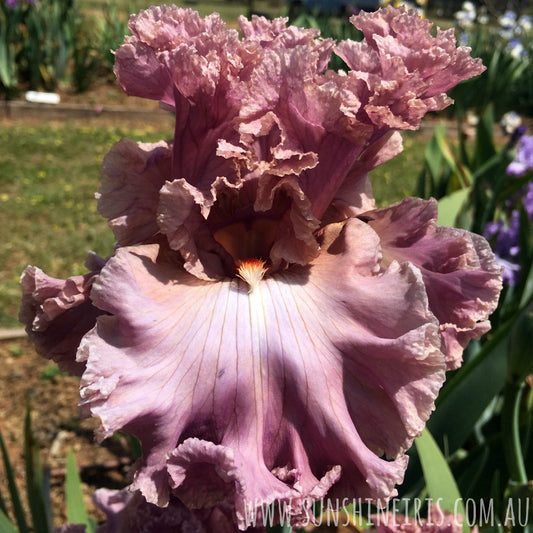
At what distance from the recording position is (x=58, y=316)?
96cm

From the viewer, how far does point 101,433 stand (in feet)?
2.55

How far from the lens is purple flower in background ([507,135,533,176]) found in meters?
2.79

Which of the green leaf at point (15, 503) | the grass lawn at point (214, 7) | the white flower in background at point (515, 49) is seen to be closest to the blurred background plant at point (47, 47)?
the grass lawn at point (214, 7)

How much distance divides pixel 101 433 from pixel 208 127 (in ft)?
1.54

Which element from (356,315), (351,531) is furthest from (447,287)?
(351,531)

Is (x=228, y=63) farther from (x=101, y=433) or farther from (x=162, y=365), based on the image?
(x=101, y=433)

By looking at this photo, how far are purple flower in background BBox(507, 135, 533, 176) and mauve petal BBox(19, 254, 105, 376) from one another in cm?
235

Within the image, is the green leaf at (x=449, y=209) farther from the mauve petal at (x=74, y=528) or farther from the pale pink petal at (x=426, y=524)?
the mauve petal at (x=74, y=528)

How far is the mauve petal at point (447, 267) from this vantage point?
94cm

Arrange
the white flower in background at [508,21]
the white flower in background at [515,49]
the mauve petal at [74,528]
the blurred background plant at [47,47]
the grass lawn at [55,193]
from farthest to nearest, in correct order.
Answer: the white flower in background at [508,21] → the white flower in background at [515,49] → the blurred background plant at [47,47] → the grass lawn at [55,193] → the mauve petal at [74,528]

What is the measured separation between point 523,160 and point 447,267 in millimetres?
2186

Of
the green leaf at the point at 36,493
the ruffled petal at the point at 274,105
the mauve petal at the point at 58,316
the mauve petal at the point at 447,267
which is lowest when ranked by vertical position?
the green leaf at the point at 36,493

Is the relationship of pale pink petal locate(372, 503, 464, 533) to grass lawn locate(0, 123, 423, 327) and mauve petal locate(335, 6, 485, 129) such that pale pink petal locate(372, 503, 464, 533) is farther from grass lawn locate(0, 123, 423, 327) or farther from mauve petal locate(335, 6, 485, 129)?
grass lawn locate(0, 123, 423, 327)

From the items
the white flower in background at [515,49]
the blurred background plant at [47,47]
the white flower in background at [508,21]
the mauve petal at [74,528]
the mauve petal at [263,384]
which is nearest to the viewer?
the mauve petal at [263,384]
